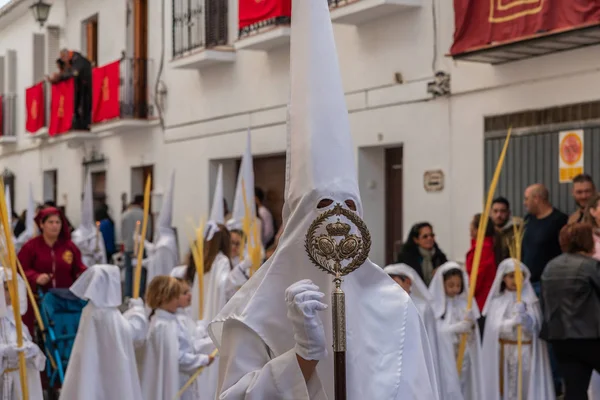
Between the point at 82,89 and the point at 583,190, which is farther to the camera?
the point at 82,89

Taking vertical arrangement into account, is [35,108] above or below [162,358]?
above

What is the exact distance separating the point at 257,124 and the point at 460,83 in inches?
207

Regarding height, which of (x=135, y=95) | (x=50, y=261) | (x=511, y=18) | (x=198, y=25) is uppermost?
(x=198, y=25)

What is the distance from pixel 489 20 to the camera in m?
10.9

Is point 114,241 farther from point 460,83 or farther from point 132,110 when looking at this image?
point 460,83

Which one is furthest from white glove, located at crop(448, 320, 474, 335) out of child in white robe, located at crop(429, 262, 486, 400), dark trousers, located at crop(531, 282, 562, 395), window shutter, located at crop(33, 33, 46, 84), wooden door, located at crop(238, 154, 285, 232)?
window shutter, located at crop(33, 33, 46, 84)

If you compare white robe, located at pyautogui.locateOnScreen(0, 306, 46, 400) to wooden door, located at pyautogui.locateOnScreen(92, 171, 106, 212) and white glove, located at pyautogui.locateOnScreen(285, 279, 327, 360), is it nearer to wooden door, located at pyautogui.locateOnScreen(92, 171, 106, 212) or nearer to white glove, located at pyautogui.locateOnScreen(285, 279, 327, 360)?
white glove, located at pyautogui.locateOnScreen(285, 279, 327, 360)

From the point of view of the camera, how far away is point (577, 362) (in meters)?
7.64

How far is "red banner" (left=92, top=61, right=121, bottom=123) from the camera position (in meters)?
20.6

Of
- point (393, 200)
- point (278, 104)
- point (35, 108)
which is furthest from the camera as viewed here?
point (35, 108)

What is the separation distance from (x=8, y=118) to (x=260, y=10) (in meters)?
16.8

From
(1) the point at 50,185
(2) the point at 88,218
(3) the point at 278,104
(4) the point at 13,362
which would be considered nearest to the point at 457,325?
(4) the point at 13,362

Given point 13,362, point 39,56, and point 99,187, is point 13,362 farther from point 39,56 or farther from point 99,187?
point 39,56

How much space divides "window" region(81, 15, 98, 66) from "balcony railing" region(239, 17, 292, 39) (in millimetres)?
8133
